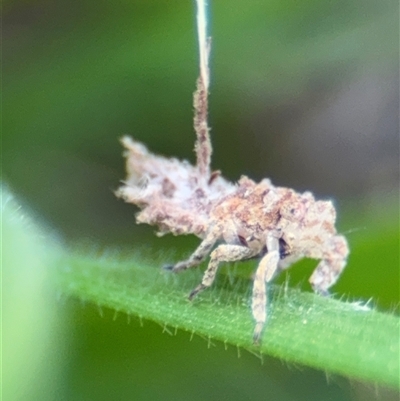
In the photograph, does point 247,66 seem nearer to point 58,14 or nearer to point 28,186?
point 58,14

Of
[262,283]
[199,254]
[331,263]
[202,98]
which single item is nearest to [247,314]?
[262,283]

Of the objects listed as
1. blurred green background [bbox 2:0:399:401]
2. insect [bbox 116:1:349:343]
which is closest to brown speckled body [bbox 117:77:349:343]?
insect [bbox 116:1:349:343]

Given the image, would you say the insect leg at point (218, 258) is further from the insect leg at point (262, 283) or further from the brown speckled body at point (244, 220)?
the insect leg at point (262, 283)

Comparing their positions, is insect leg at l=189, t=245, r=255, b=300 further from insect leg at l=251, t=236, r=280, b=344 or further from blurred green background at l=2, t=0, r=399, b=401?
blurred green background at l=2, t=0, r=399, b=401

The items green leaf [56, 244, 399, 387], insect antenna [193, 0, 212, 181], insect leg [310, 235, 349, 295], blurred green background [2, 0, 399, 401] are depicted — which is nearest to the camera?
green leaf [56, 244, 399, 387]

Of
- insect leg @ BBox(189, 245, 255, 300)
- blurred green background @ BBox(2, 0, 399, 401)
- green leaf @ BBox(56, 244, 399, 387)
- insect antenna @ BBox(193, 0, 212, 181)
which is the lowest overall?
green leaf @ BBox(56, 244, 399, 387)

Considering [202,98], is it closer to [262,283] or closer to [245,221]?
[245,221]

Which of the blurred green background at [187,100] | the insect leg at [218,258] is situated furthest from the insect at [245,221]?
the blurred green background at [187,100]
